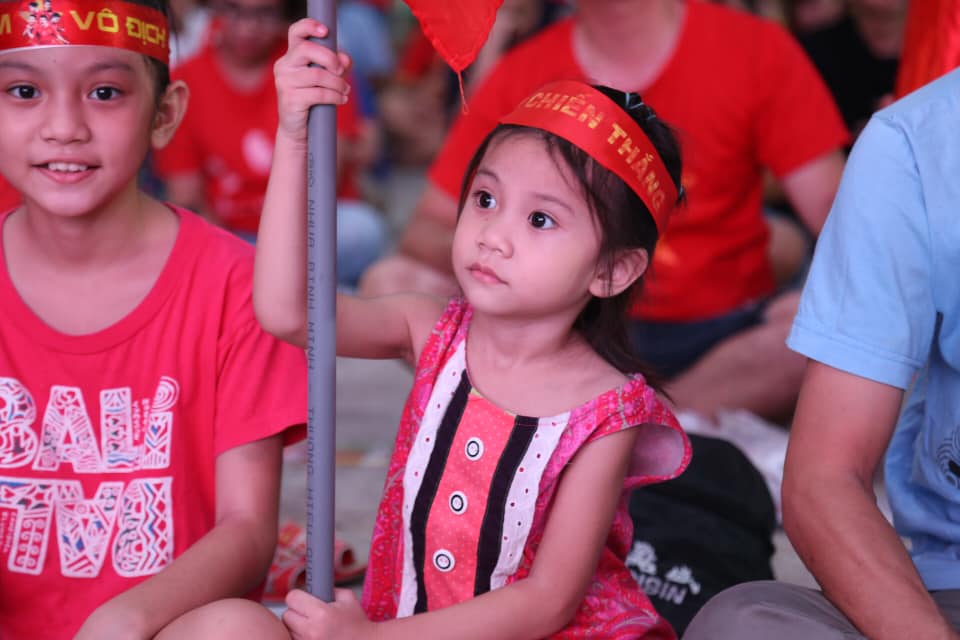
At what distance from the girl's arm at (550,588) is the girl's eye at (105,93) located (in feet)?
2.61

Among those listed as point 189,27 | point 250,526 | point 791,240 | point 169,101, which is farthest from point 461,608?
point 189,27

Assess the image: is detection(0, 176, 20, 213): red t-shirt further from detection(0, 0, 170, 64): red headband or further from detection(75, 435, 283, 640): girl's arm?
detection(75, 435, 283, 640): girl's arm

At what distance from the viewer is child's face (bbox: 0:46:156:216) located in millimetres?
1816

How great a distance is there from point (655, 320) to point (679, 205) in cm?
145

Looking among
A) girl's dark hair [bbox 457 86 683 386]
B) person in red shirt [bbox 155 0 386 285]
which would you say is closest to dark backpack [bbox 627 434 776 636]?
girl's dark hair [bbox 457 86 683 386]

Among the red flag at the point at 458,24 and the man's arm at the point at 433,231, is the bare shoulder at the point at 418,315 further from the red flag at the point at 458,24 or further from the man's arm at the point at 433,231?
the man's arm at the point at 433,231

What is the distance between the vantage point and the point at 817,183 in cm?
303

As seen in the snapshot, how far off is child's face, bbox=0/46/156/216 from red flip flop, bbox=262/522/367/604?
0.73m

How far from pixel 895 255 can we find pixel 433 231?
5.99ft

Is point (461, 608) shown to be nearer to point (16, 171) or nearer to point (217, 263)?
point (217, 263)

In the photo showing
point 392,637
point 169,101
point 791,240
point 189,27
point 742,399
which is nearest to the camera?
point 392,637

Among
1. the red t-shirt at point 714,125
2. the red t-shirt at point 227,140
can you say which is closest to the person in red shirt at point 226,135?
the red t-shirt at point 227,140

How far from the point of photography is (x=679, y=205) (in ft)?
6.39

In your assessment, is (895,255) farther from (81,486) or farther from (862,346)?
(81,486)
